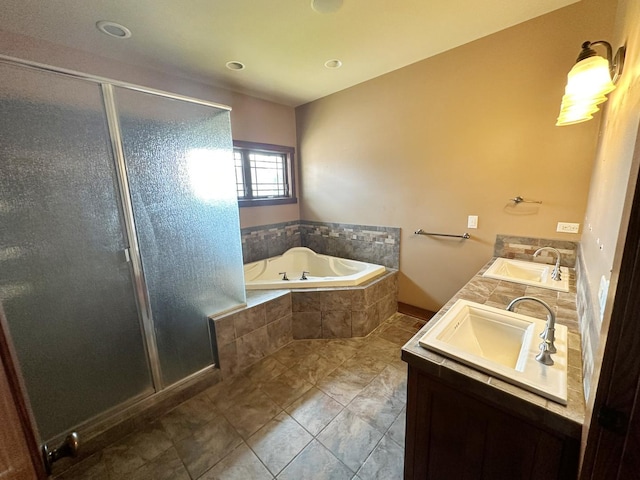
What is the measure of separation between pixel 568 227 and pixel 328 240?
2.47 m

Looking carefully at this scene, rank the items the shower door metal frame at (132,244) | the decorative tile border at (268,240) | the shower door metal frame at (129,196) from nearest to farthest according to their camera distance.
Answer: the shower door metal frame at (129,196) < the shower door metal frame at (132,244) < the decorative tile border at (268,240)

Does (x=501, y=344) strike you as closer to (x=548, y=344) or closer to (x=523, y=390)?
(x=548, y=344)

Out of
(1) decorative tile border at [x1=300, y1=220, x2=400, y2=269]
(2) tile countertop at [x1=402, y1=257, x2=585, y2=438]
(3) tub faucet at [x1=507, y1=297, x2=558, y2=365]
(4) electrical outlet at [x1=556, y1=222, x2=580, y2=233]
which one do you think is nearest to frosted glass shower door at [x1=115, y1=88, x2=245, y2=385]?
(2) tile countertop at [x1=402, y1=257, x2=585, y2=438]

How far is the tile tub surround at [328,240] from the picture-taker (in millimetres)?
3041

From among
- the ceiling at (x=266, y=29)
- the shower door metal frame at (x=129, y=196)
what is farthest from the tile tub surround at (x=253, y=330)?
the ceiling at (x=266, y=29)

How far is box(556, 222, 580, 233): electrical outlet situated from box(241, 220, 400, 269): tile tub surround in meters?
1.36

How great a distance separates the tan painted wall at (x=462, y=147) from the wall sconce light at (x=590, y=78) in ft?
2.23

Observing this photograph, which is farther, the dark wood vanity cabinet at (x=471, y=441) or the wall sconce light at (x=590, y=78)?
the wall sconce light at (x=590, y=78)

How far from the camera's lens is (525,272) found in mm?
2088

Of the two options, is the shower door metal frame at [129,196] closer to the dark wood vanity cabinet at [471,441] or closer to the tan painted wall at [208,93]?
the tan painted wall at [208,93]

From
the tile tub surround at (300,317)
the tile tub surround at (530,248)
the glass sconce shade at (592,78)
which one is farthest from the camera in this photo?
the tile tub surround at (300,317)

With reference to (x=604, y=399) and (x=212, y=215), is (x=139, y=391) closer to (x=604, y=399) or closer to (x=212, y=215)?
(x=212, y=215)

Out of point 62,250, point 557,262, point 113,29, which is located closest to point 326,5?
point 113,29

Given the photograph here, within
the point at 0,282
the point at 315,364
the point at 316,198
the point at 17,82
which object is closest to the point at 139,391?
the point at 0,282
